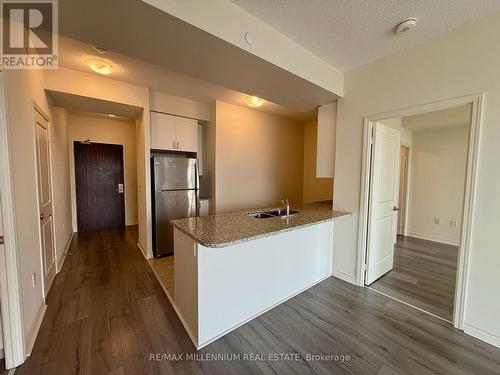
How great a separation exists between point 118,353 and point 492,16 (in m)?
3.99

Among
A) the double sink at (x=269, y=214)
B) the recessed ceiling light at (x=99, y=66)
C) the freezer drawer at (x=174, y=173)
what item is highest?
the recessed ceiling light at (x=99, y=66)

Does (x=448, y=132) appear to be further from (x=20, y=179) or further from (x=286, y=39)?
(x=20, y=179)

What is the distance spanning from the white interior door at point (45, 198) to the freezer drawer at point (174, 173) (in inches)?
49.6

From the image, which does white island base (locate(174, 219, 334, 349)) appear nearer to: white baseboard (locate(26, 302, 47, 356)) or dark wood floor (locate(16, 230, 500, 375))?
dark wood floor (locate(16, 230, 500, 375))

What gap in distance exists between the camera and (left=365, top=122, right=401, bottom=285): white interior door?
2.61 meters

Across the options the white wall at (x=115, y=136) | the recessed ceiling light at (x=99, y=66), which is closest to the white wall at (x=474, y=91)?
the recessed ceiling light at (x=99, y=66)

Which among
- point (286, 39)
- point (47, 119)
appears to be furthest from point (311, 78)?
point (47, 119)

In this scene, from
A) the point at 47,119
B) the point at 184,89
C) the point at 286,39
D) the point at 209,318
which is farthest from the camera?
the point at 184,89

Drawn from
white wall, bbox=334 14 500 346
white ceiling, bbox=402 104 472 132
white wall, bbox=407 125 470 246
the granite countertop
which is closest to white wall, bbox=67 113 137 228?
the granite countertop

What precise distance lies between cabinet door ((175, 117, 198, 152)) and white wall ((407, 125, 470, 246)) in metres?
4.68

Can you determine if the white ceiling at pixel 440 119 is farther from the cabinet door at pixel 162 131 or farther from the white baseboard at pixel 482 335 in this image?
the cabinet door at pixel 162 131

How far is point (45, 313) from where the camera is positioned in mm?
2074

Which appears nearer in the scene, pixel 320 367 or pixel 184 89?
pixel 320 367

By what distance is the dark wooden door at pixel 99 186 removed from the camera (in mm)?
4906
